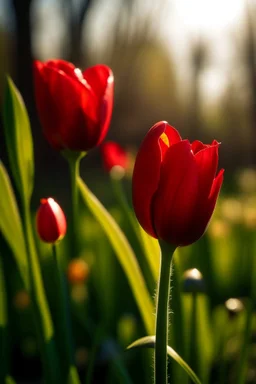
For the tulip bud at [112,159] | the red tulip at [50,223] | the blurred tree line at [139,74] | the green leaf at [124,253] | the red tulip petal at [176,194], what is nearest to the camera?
the red tulip petal at [176,194]

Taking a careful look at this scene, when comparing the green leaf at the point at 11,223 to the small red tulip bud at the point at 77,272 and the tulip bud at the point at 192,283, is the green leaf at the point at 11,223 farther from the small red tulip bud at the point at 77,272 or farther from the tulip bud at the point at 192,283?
the small red tulip bud at the point at 77,272

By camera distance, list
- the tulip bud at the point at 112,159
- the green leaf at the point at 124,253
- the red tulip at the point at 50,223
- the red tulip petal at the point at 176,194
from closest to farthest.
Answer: the red tulip petal at the point at 176,194 < the red tulip at the point at 50,223 < the green leaf at the point at 124,253 < the tulip bud at the point at 112,159

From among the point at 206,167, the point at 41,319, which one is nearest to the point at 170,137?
the point at 206,167

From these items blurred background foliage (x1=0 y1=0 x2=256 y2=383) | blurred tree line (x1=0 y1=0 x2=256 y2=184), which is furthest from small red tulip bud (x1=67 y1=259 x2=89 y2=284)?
blurred tree line (x1=0 y1=0 x2=256 y2=184)

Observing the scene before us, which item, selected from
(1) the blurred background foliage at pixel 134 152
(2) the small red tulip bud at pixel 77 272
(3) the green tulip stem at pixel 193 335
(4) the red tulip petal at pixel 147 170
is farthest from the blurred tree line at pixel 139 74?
(4) the red tulip petal at pixel 147 170

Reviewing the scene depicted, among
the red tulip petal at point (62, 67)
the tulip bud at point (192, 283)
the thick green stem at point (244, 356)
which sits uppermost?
the red tulip petal at point (62, 67)

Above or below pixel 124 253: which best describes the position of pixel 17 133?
above

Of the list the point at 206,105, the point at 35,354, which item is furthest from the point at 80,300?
the point at 206,105

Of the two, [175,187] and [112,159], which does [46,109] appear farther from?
[112,159]

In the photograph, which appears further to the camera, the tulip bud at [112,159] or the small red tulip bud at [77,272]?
the small red tulip bud at [77,272]

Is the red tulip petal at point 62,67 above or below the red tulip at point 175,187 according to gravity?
above
